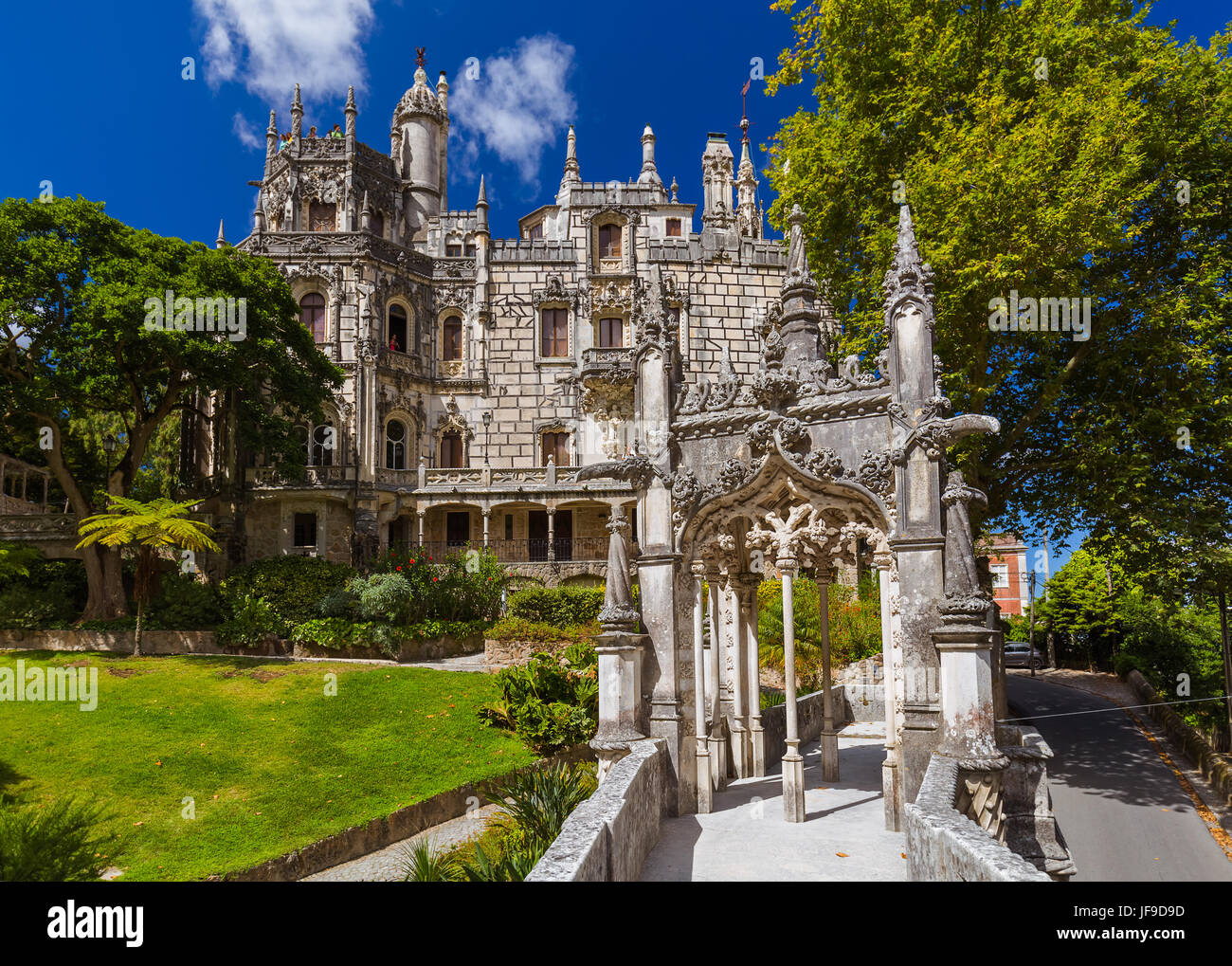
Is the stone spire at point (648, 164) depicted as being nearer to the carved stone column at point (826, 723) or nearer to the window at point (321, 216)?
the window at point (321, 216)

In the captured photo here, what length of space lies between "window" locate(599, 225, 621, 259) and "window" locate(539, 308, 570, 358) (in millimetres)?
4219

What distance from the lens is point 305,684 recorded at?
19688 millimetres

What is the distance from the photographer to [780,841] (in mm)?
8898

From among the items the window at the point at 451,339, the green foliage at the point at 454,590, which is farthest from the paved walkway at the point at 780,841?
the window at the point at 451,339

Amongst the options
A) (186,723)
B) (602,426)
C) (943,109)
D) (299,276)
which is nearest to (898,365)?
(943,109)

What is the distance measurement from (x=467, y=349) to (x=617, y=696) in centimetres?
3318

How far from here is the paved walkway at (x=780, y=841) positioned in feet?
26.0

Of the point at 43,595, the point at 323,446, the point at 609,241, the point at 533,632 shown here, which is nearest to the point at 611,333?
the point at 609,241

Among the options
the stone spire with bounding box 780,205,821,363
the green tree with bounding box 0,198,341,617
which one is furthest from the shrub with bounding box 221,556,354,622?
the stone spire with bounding box 780,205,821,363

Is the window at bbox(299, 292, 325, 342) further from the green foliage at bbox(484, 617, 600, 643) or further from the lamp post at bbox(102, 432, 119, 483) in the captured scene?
the green foliage at bbox(484, 617, 600, 643)

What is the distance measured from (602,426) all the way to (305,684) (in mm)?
22227

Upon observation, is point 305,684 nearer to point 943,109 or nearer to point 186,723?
point 186,723

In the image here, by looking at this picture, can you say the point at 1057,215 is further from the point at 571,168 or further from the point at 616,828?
the point at 571,168
